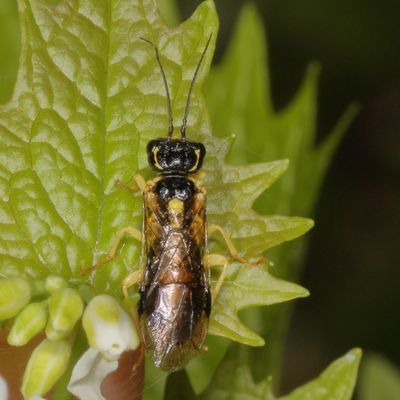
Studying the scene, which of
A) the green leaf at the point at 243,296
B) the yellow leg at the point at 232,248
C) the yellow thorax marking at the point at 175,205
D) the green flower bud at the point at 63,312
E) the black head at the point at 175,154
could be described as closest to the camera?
the green flower bud at the point at 63,312

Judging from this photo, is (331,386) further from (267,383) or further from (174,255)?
(174,255)

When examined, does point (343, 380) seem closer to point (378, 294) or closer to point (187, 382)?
point (187, 382)

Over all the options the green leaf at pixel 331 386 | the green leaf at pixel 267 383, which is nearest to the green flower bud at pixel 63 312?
the green leaf at pixel 267 383

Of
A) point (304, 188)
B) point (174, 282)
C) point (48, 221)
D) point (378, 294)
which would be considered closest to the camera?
point (48, 221)

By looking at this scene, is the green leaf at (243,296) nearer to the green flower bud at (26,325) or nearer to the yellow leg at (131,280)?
the yellow leg at (131,280)

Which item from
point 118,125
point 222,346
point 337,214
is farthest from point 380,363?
point 118,125

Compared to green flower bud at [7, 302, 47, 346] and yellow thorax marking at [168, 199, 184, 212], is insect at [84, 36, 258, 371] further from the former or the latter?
green flower bud at [7, 302, 47, 346]

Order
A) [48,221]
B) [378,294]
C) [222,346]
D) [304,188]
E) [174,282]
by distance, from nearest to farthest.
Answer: [48,221], [174,282], [222,346], [304,188], [378,294]

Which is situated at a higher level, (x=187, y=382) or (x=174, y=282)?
(x=174, y=282)
